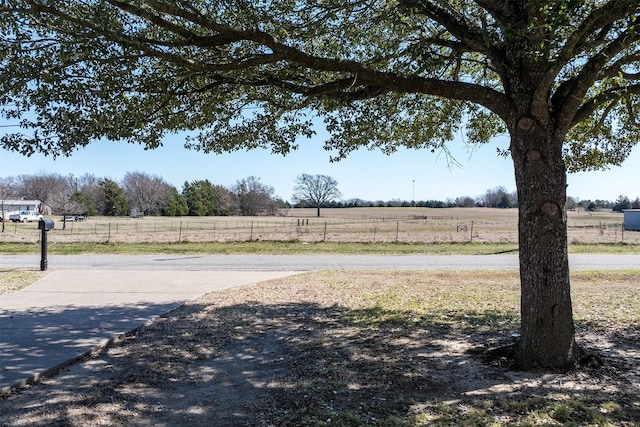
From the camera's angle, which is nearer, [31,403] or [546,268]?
[31,403]

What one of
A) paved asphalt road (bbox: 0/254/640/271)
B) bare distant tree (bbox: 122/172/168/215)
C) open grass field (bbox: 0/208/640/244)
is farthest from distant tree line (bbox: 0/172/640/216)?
paved asphalt road (bbox: 0/254/640/271)

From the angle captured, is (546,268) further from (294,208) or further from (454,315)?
(294,208)

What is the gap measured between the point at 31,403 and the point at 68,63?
3.08m

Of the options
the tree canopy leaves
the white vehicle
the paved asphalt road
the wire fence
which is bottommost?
the paved asphalt road

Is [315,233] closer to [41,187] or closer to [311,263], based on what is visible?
[311,263]

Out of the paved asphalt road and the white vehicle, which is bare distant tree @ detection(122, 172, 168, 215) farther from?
the paved asphalt road

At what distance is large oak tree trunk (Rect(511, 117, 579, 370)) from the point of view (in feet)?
14.5

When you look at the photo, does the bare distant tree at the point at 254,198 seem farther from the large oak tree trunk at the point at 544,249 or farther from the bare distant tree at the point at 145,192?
the large oak tree trunk at the point at 544,249

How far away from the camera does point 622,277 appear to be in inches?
457

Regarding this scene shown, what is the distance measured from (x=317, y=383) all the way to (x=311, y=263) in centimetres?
1202

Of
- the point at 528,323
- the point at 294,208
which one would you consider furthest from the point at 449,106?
the point at 294,208

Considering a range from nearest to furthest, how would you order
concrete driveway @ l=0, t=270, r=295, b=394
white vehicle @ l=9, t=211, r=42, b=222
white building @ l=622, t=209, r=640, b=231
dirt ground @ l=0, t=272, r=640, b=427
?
dirt ground @ l=0, t=272, r=640, b=427 < concrete driveway @ l=0, t=270, r=295, b=394 < white building @ l=622, t=209, r=640, b=231 < white vehicle @ l=9, t=211, r=42, b=222

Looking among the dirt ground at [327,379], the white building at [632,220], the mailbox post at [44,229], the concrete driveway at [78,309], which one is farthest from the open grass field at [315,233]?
the dirt ground at [327,379]

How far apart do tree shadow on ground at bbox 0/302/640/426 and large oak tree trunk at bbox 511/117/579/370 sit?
295 millimetres
